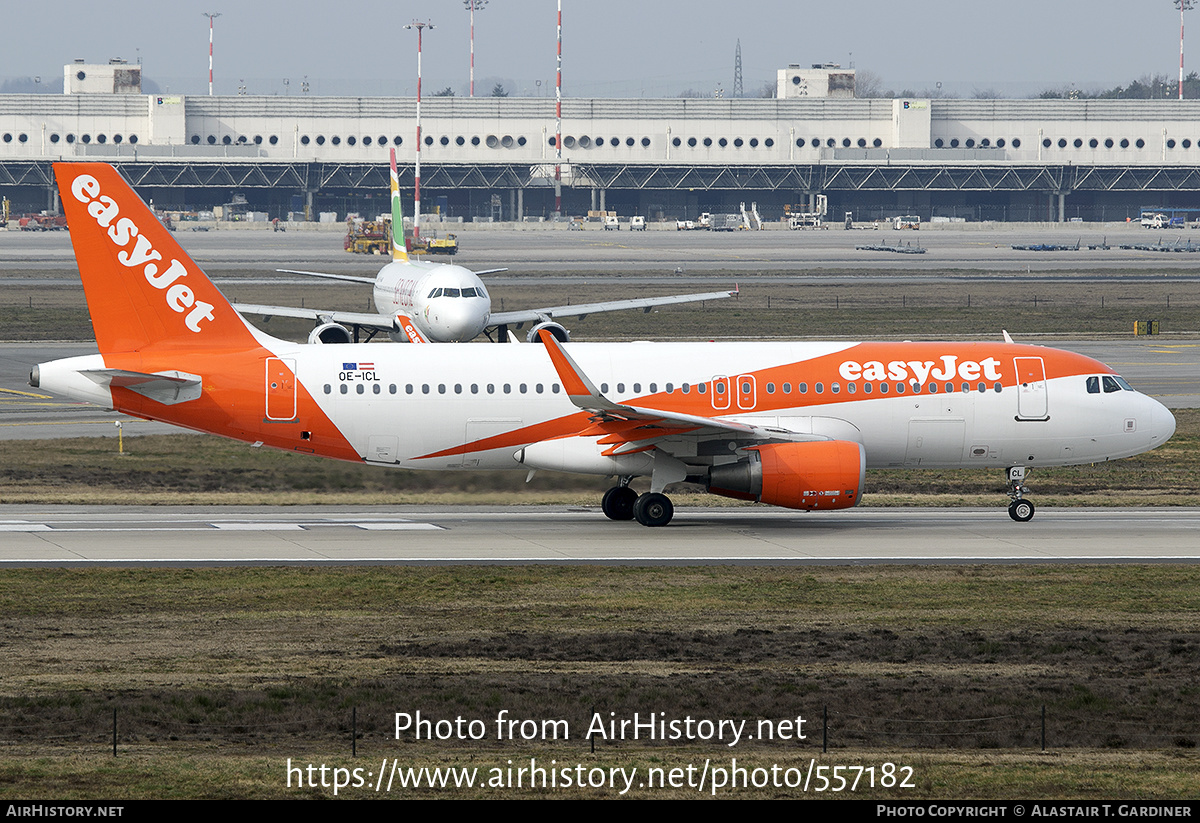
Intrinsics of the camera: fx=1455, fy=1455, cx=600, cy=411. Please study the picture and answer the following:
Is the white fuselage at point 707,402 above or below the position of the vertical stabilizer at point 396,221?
below

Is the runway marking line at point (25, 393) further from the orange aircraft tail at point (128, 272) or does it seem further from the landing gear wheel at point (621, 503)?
the landing gear wheel at point (621, 503)

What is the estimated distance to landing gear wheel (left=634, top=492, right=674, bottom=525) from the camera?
3534 centimetres

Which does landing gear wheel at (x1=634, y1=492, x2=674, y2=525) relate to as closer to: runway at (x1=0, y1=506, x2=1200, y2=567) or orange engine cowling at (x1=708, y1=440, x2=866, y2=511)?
runway at (x1=0, y1=506, x2=1200, y2=567)

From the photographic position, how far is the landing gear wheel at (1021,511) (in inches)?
1438

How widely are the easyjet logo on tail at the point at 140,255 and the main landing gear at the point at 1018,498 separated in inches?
798

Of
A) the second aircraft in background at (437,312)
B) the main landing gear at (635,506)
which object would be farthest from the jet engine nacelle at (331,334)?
the main landing gear at (635,506)

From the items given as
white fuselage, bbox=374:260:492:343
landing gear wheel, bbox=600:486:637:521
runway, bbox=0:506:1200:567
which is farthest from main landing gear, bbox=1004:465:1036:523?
white fuselage, bbox=374:260:492:343

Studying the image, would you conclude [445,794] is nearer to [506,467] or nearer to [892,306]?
[506,467]

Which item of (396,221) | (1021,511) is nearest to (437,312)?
(396,221)

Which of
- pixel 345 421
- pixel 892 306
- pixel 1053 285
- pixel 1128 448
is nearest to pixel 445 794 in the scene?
pixel 345 421

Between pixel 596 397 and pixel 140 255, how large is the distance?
1126 centimetres

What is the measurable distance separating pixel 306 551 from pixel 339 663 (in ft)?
34.0

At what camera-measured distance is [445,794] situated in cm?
1548

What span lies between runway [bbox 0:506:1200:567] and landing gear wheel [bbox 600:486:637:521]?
0.42m
